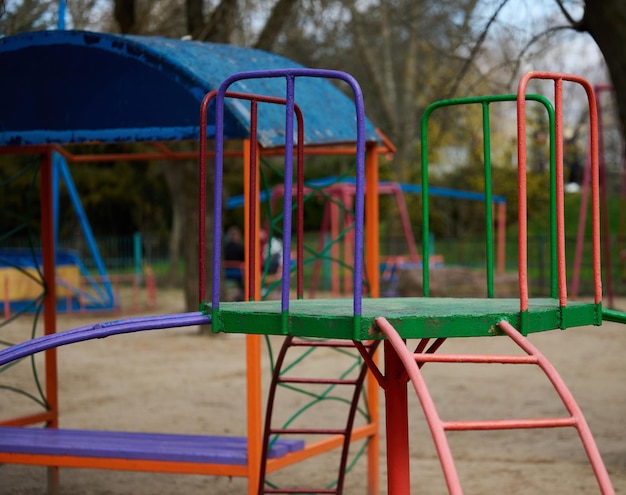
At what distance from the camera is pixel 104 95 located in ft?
17.6

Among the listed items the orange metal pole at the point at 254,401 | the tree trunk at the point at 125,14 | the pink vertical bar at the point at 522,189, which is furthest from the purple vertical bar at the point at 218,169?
the tree trunk at the point at 125,14

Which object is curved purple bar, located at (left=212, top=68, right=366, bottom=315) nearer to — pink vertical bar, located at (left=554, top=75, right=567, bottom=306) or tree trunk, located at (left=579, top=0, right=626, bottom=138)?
pink vertical bar, located at (left=554, top=75, right=567, bottom=306)

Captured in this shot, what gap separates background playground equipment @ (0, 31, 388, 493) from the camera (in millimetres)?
4602

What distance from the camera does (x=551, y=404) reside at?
8273 mm

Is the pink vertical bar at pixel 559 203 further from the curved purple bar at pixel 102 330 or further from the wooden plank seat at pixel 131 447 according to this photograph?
the wooden plank seat at pixel 131 447

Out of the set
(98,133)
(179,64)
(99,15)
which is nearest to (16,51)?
(98,133)

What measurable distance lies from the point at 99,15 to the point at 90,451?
9.69 m

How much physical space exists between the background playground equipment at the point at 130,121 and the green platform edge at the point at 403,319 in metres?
1.43

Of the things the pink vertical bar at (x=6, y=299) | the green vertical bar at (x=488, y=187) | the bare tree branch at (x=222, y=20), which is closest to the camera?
the green vertical bar at (x=488, y=187)

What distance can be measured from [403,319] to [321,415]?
522cm

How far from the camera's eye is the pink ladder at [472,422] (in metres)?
2.47

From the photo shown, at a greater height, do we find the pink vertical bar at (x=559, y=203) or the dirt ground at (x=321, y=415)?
the pink vertical bar at (x=559, y=203)

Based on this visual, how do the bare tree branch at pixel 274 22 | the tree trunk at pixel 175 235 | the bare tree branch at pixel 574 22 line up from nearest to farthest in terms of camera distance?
the bare tree branch at pixel 574 22 → the bare tree branch at pixel 274 22 → the tree trunk at pixel 175 235

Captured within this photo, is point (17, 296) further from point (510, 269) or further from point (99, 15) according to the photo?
point (510, 269)
